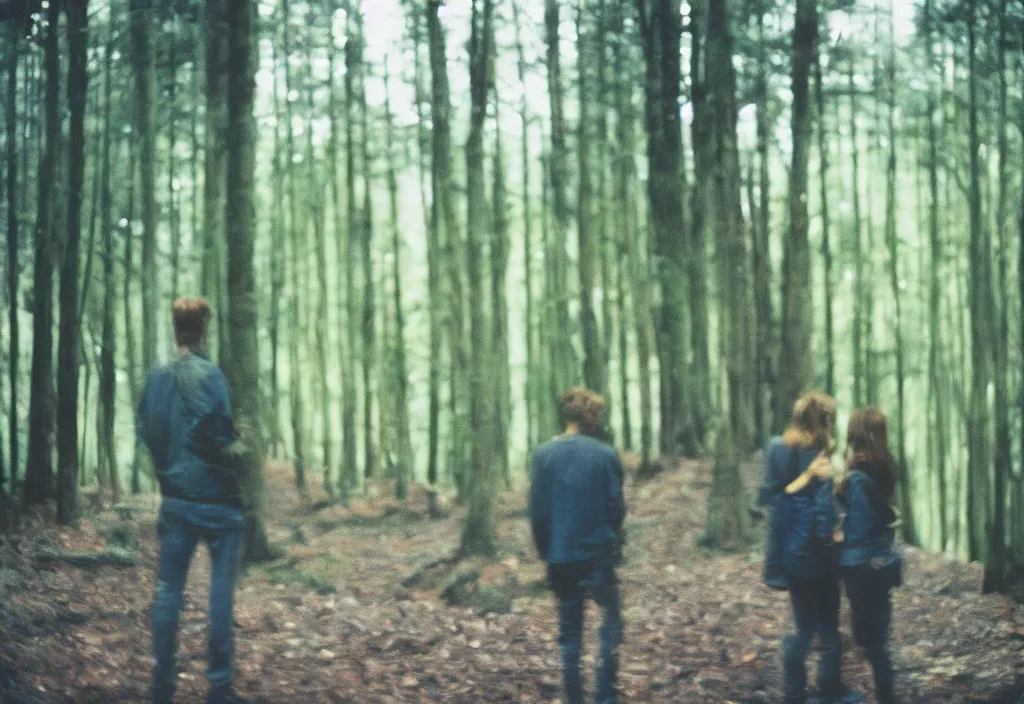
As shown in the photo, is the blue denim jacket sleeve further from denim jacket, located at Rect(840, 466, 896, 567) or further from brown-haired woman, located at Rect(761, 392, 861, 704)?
denim jacket, located at Rect(840, 466, 896, 567)

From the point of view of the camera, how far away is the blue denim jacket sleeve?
577cm

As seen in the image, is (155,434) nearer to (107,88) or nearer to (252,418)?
(252,418)

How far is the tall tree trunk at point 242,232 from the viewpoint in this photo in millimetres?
10055

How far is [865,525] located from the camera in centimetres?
564

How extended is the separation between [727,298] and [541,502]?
21.1 ft

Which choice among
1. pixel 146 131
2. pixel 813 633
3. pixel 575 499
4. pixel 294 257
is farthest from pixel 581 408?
pixel 294 257

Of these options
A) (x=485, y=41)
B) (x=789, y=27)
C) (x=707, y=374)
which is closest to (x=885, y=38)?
(x=789, y=27)

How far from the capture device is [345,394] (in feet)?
59.8

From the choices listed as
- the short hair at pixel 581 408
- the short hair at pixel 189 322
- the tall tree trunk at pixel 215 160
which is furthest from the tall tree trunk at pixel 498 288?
the short hair at pixel 189 322

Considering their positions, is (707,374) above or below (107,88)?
below

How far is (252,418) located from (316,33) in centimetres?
972

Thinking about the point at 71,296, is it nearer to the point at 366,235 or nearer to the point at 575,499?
the point at 366,235

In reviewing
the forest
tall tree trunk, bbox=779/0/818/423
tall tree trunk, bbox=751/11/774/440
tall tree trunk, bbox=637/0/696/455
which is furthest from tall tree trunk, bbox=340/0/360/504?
tall tree trunk, bbox=779/0/818/423

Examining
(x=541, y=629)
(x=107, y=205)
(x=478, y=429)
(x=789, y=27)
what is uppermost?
(x=789, y=27)
